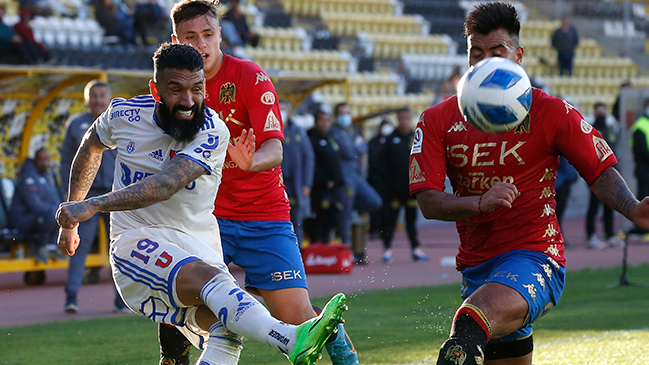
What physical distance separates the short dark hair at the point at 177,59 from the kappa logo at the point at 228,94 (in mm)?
820

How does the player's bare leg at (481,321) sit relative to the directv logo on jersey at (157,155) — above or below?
below

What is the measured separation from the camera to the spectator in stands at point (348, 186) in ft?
44.9

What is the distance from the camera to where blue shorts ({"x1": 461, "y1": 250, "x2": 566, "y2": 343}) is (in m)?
3.97

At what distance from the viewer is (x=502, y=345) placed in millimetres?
4379

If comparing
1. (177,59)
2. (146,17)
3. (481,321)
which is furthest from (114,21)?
(481,321)

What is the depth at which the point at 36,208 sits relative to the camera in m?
11.2

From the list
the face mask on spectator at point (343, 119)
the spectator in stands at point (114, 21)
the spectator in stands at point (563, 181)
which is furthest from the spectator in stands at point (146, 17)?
the spectator in stands at point (563, 181)

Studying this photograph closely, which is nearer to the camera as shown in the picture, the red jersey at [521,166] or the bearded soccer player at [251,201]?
the red jersey at [521,166]

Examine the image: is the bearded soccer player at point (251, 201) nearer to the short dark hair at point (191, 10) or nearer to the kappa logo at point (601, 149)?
the short dark hair at point (191, 10)

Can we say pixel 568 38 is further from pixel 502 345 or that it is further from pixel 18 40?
pixel 502 345

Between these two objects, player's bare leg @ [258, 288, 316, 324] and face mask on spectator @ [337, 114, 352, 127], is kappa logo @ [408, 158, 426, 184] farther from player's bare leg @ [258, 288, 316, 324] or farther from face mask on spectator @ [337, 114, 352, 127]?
face mask on spectator @ [337, 114, 352, 127]

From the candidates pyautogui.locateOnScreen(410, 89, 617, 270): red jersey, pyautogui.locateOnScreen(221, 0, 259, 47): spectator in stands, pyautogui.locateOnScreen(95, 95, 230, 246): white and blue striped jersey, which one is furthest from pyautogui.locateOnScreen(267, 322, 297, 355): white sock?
pyautogui.locateOnScreen(221, 0, 259, 47): spectator in stands

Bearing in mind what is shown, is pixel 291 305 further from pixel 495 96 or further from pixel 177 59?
pixel 495 96

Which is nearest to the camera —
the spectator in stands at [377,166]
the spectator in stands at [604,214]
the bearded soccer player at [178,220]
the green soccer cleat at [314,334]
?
the green soccer cleat at [314,334]
